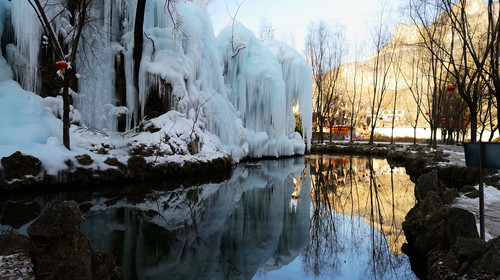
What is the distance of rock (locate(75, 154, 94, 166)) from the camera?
720 cm

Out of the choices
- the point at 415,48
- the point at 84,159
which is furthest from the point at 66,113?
the point at 415,48

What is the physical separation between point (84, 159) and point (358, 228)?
6131mm

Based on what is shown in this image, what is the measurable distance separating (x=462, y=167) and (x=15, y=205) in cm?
975

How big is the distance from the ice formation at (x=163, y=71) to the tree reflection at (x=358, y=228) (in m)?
5.79

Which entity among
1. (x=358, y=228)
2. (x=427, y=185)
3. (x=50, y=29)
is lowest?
(x=358, y=228)

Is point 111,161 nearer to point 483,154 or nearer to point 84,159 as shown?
point 84,159

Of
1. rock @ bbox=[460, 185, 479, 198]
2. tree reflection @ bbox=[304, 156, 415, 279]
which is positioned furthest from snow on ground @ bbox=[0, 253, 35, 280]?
rock @ bbox=[460, 185, 479, 198]

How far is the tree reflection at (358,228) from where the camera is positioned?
132 inches

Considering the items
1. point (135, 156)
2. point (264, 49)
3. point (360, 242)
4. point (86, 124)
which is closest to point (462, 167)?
point (360, 242)

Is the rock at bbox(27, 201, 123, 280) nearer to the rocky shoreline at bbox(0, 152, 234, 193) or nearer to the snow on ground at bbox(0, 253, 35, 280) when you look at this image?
the snow on ground at bbox(0, 253, 35, 280)

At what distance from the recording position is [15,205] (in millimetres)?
5254

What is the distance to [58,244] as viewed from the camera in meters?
1.80

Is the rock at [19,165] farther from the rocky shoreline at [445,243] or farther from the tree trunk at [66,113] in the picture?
the rocky shoreline at [445,243]

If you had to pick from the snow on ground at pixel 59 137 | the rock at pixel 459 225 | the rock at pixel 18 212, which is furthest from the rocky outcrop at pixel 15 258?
the snow on ground at pixel 59 137
